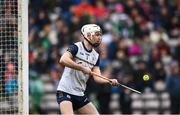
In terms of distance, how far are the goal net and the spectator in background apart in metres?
6.87

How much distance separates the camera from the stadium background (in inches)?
776

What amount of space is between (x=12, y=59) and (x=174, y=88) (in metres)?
7.14

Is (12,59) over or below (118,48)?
over

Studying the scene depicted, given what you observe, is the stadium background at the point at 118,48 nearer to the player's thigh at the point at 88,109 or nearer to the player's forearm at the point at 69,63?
the player's thigh at the point at 88,109

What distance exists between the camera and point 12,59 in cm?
1311

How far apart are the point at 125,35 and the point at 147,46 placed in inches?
27.8

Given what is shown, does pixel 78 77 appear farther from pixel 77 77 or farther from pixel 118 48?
pixel 118 48

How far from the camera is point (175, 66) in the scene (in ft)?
64.1

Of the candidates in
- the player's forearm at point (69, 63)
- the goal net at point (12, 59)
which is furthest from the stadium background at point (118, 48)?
the player's forearm at point (69, 63)

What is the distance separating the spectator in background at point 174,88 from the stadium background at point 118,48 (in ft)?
0.08

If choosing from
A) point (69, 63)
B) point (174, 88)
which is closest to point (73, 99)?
point (69, 63)

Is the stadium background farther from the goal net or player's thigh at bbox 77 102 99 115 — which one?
player's thigh at bbox 77 102 99 115

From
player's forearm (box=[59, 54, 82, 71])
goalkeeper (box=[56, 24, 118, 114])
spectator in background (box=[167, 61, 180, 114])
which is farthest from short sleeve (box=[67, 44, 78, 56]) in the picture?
spectator in background (box=[167, 61, 180, 114])

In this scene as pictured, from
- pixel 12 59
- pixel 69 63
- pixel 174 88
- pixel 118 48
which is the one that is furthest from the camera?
pixel 118 48
